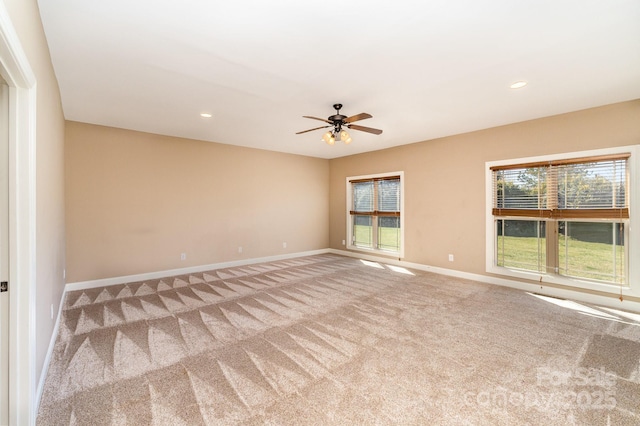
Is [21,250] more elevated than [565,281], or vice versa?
[21,250]

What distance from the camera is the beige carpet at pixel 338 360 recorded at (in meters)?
1.74

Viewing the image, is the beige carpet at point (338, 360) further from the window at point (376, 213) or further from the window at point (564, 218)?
the window at point (376, 213)

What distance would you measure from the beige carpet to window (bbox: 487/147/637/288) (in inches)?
24.6

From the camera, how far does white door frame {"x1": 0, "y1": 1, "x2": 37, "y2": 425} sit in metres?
1.51

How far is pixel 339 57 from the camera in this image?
8.05 ft

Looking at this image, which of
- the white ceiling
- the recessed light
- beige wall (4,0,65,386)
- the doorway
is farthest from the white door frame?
the recessed light

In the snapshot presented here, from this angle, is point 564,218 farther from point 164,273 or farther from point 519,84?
point 164,273

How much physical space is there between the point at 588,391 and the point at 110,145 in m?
6.41

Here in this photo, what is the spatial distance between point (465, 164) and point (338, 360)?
4238mm

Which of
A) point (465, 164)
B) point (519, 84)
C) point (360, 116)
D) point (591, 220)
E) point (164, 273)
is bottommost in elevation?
point (164, 273)

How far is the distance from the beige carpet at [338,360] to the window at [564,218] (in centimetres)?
62

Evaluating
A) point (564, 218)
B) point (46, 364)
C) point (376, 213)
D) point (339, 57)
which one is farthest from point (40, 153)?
point (564, 218)

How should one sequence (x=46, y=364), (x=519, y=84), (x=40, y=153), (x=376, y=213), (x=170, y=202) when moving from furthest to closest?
(x=376, y=213) < (x=170, y=202) < (x=519, y=84) < (x=46, y=364) < (x=40, y=153)

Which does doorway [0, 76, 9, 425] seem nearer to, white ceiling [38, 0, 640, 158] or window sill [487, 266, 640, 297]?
white ceiling [38, 0, 640, 158]
